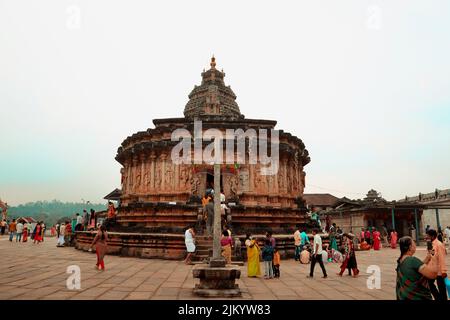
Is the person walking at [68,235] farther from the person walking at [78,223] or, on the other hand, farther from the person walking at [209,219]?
the person walking at [209,219]

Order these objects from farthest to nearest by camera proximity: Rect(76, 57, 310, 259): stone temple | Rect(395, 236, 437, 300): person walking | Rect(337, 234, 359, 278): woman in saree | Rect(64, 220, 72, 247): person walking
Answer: Rect(64, 220, 72, 247): person walking, Rect(76, 57, 310, 259): stone temple, Rect(337, 234, 359, 278): woman in saree, Rect(395, 236, 437, 300): person walking

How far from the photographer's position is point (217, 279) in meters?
7.22

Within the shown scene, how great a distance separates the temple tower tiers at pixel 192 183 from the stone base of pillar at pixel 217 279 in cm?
1083

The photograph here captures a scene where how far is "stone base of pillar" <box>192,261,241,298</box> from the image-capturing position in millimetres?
7115

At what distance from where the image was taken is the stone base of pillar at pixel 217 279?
7.11m

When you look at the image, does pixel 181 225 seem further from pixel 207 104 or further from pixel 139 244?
pixel 207 104

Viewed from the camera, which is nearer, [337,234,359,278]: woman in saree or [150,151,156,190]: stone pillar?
[337,234,359,278]: woman in saree

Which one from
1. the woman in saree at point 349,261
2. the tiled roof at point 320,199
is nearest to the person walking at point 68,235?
the woman in saree at point 349,261

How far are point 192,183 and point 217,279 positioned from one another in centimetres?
1243

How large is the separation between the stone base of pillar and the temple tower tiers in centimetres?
1083

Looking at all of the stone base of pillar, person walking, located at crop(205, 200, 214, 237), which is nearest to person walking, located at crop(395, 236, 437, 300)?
the stone base of pillar

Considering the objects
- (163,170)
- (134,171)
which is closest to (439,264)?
(163,170)

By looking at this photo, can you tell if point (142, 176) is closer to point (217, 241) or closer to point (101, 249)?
point (101, 249)

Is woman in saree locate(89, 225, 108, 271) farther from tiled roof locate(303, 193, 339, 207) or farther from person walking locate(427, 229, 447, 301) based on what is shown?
tiled roof locate(303, 193, 339, 207)
